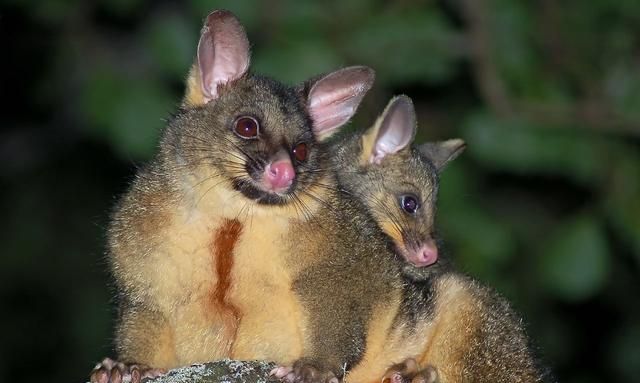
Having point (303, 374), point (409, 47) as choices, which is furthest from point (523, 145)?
point (303, 374)

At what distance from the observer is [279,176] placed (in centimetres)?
529

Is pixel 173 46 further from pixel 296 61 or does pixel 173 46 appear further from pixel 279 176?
pixel 279 176

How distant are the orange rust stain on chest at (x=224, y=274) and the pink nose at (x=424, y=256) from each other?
1133 mm

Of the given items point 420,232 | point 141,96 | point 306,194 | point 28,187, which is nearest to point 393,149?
point 420,232

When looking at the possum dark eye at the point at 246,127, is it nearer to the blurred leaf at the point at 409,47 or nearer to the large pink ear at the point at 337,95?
the large pink ear at the point at 337,95

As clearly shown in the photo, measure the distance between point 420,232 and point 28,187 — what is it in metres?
6.23

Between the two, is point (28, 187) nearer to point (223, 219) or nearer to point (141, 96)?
point (141, 96)

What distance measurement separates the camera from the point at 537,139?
8250 mm

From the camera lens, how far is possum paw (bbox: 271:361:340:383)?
4.94 m

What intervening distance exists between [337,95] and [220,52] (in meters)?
0.55

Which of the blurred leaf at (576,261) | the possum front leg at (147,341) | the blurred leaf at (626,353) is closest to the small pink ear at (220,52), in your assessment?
the possum front leg at (147,341)

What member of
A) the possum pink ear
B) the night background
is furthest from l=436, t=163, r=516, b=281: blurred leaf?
the possum pink ear

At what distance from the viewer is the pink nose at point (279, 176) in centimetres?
528

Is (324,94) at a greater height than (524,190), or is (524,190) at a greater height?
(324,94)
